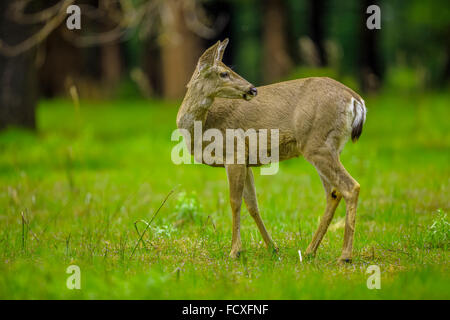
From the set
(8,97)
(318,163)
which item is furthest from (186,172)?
(318,163)

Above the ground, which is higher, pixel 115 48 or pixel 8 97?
pixel 115 48

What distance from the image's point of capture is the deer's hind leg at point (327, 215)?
5406 millimetres

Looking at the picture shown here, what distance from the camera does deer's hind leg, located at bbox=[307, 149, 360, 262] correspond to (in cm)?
514

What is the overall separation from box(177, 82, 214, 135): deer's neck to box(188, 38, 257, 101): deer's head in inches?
1.8

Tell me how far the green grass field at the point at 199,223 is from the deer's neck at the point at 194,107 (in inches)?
28.9

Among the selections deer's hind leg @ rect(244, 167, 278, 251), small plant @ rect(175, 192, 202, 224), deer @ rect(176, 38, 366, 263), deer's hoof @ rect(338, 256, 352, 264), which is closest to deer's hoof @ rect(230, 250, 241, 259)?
deer @ rect(176, 38, 366, 263)

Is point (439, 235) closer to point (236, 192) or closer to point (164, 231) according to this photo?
point (236, 192)

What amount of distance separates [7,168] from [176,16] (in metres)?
10.1

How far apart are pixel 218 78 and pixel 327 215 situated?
1.49m

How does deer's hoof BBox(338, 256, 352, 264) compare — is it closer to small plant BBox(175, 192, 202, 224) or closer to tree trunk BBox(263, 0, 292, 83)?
small plant BBox(175, 192, 202, 224)

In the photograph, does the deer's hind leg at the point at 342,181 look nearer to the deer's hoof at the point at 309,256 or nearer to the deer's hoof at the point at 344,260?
the deer's hoof at the point at 344,260
